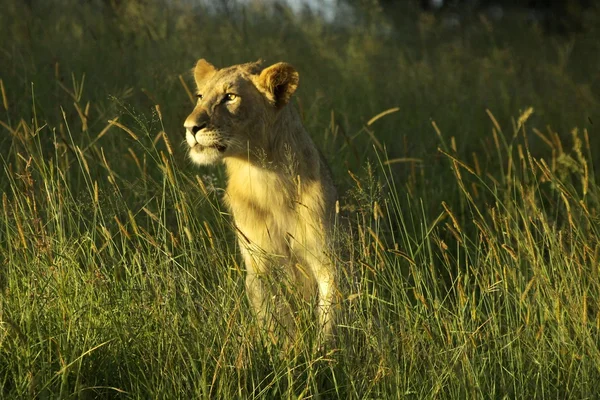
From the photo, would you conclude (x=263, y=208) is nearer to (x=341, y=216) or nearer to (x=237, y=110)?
(x=341, y=216)

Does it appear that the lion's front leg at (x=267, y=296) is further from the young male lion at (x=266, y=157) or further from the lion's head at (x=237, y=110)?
the lion's head at (x=237, y=110)

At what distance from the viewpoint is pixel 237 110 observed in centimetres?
481

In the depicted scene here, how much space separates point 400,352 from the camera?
12.1 ft

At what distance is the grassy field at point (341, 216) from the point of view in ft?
11.1

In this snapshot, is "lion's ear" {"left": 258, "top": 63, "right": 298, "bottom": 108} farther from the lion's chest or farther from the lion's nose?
the lion's nose

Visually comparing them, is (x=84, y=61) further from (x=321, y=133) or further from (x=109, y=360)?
(x=109, y=360)

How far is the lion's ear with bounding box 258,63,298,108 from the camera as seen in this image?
4902 millimetres

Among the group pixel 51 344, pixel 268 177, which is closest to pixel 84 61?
pixel 268 177

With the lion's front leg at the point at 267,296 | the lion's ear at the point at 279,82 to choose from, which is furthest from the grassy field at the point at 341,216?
the lion's ear at the point at 279,82

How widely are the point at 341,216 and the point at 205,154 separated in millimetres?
869

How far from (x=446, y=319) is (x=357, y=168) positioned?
2.94 metres

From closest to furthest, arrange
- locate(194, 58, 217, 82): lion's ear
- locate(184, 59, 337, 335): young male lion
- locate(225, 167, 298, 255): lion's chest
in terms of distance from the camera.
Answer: locate(184, 59, 337, 335): young male lion
locate(225, 167, 298, 255): lion's chest
locate(194, 58, 217, 82): lion's ear

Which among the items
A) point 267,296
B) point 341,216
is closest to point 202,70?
point 341,216

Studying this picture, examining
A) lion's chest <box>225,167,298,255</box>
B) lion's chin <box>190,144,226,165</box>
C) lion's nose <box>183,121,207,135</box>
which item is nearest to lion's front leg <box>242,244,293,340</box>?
lion's chest <box>225,167,298,255</box>
